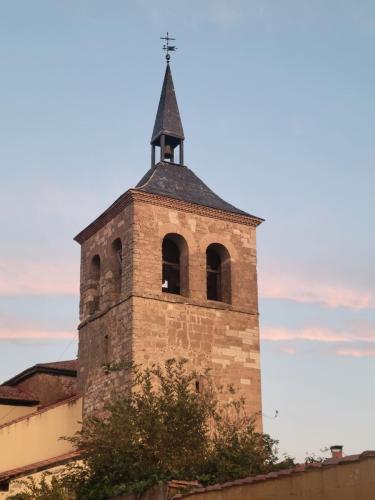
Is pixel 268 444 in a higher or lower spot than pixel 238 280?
lower

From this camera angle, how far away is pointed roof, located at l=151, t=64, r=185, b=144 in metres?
25.6

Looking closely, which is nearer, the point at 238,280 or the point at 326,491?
the point at 326,491

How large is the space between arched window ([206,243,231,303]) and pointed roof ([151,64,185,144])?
434 cm

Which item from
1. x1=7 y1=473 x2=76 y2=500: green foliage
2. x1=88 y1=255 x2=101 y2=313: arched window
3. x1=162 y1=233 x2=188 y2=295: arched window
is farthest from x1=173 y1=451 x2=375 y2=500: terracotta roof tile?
x1=88 y1=255 x2=101 y2=313: arched window

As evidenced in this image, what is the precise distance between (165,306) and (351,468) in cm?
1172

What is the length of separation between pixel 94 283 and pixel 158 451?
8479 millimetres

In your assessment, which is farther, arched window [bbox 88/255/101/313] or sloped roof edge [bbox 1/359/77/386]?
sloped roof edge [bbox 1/359/77/386]

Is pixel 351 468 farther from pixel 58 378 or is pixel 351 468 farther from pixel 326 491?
pixel 58 378

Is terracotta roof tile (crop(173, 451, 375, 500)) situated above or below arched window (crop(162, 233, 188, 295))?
below

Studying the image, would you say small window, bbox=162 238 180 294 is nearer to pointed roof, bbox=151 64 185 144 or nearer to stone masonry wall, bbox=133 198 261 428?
stone masonry wall, bbox=133 198 261 428

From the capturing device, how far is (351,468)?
9.84 metres

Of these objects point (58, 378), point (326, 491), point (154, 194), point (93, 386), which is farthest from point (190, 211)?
point (326, 491)

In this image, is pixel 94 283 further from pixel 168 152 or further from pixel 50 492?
→ pixel 50 492

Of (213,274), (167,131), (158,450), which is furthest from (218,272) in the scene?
(158,450)
